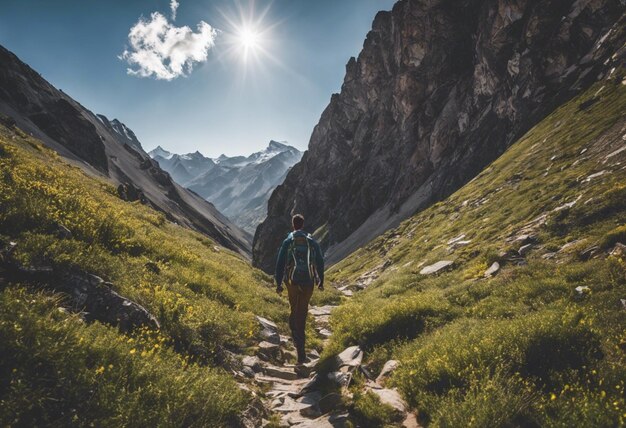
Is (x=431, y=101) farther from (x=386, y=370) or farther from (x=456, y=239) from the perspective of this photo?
(x=386, y=370)

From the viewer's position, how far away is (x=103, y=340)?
18.8 feet

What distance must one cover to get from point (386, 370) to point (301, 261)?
419cm

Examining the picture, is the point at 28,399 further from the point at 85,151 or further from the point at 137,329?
the point at 85,151

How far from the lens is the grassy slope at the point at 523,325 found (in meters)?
5.46

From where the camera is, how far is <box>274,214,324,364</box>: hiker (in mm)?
11156

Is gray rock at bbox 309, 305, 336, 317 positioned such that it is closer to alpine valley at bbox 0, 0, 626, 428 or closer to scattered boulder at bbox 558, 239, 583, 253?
alpine valley at bbox 0, 0, 626, 428

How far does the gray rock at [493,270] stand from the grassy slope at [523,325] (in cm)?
44

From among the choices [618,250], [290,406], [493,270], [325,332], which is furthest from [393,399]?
[493,270]

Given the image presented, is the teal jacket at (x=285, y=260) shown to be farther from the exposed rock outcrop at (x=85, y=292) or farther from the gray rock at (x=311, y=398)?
the exposed rock outcrop at (x=85, y=292)

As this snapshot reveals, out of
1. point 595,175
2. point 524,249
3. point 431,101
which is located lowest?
point 524,249

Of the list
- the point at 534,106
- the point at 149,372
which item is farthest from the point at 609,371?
the point at 534,106

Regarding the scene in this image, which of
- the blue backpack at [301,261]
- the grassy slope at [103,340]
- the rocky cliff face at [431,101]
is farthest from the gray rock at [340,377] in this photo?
the rocky cliff face at [431,101]

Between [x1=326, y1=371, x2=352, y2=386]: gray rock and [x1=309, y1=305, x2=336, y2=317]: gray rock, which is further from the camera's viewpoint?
[x1=309, y1=305, x2=336, y2=317]: gray rock

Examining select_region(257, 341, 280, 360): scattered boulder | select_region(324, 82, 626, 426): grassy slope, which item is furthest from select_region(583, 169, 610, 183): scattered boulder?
select_region(257, 341, 280, 360): scattered boulder
